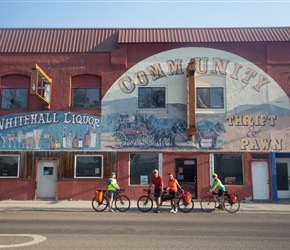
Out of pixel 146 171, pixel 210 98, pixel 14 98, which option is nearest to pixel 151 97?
pixel 210 98

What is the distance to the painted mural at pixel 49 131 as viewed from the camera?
18078 millimetres

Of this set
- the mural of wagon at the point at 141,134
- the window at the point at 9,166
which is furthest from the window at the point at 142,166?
the window at the point at 9,166

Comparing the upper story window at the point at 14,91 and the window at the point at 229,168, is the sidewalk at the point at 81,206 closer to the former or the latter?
the window at the point at 229,168

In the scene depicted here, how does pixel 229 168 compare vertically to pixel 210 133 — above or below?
below

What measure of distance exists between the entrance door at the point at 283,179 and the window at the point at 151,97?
7517 millimetres

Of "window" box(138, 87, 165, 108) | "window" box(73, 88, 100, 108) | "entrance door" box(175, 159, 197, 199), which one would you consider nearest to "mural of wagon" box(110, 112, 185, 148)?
"window" box(138, 87, 165, 108)

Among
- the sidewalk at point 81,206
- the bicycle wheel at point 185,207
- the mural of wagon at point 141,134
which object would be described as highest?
the mural of wagon at point 141,134

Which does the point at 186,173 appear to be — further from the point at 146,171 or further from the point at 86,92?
the point at 86,92

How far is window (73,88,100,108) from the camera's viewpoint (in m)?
18.5

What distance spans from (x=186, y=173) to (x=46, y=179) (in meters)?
7.68

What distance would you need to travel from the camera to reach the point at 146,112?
1823 cm

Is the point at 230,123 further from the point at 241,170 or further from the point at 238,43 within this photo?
the point at 238,43

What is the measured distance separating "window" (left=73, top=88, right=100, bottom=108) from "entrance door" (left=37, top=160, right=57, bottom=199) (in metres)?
3.56

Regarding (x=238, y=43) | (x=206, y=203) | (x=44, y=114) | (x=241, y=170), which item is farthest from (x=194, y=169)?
(x=44, y=114)
